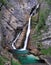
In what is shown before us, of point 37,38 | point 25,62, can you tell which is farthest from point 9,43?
point 25,62

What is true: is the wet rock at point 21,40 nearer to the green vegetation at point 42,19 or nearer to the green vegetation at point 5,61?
the green vegetation at point 42,19

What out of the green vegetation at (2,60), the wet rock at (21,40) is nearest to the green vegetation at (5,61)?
the green vegetation at (2,60)

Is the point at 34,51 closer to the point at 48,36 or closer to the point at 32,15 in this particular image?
the point at 48,36

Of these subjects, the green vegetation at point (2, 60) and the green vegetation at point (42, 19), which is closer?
the green vegetation at point (2, 60)

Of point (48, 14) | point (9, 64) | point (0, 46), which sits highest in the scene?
point (48, 14)

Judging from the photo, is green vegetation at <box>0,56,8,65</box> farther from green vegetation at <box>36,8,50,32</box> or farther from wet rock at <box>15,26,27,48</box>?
green vegetation at <box>36,8,50,32</box>

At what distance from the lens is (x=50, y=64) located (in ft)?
121

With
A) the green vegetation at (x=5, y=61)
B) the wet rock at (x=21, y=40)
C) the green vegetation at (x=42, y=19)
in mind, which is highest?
the green vegetation at (x=42, y=19)

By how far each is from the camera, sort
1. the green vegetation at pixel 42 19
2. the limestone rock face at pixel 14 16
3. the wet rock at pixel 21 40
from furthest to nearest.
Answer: the green vegetation at pixel 42 19 → the limestone rock face at pixel 14 16 → the wet rock at pixel 21 40

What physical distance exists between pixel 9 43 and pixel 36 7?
833 cm

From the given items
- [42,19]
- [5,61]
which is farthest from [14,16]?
[5,61]

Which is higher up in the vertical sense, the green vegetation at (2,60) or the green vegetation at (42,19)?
the green vegetation at (42,19)

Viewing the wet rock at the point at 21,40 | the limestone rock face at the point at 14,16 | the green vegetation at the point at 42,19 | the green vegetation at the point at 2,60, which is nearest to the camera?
the green vegetation at the point at 2,60

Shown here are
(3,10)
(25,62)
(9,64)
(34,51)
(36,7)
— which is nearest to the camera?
(9,64)
